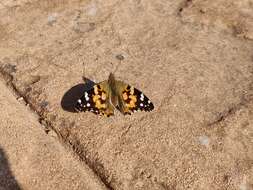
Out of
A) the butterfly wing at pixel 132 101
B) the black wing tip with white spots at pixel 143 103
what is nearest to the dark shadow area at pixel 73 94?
the butterfly wing at pixel 132 101

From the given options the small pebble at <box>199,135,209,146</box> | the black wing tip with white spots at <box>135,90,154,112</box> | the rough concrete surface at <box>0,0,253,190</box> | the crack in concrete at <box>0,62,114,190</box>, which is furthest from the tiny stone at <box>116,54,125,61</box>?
the small pebble at <box>199,135,209,146</box>

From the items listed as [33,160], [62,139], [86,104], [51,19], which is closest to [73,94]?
[86,104]

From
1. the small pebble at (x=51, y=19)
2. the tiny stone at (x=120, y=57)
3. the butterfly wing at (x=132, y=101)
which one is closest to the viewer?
the butterfly wing at (x=132, y=101)

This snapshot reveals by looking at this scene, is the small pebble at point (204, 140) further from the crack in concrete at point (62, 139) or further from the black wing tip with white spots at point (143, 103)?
the crack in concrete at point (62, 139)

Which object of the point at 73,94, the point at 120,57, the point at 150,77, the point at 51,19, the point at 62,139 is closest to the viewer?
the point at 62,139

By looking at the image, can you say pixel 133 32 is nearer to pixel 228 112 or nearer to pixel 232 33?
pixel 232 33

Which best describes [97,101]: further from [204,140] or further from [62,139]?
[204,140]

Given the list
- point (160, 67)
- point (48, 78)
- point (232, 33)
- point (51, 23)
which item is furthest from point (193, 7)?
point (48, 78)
